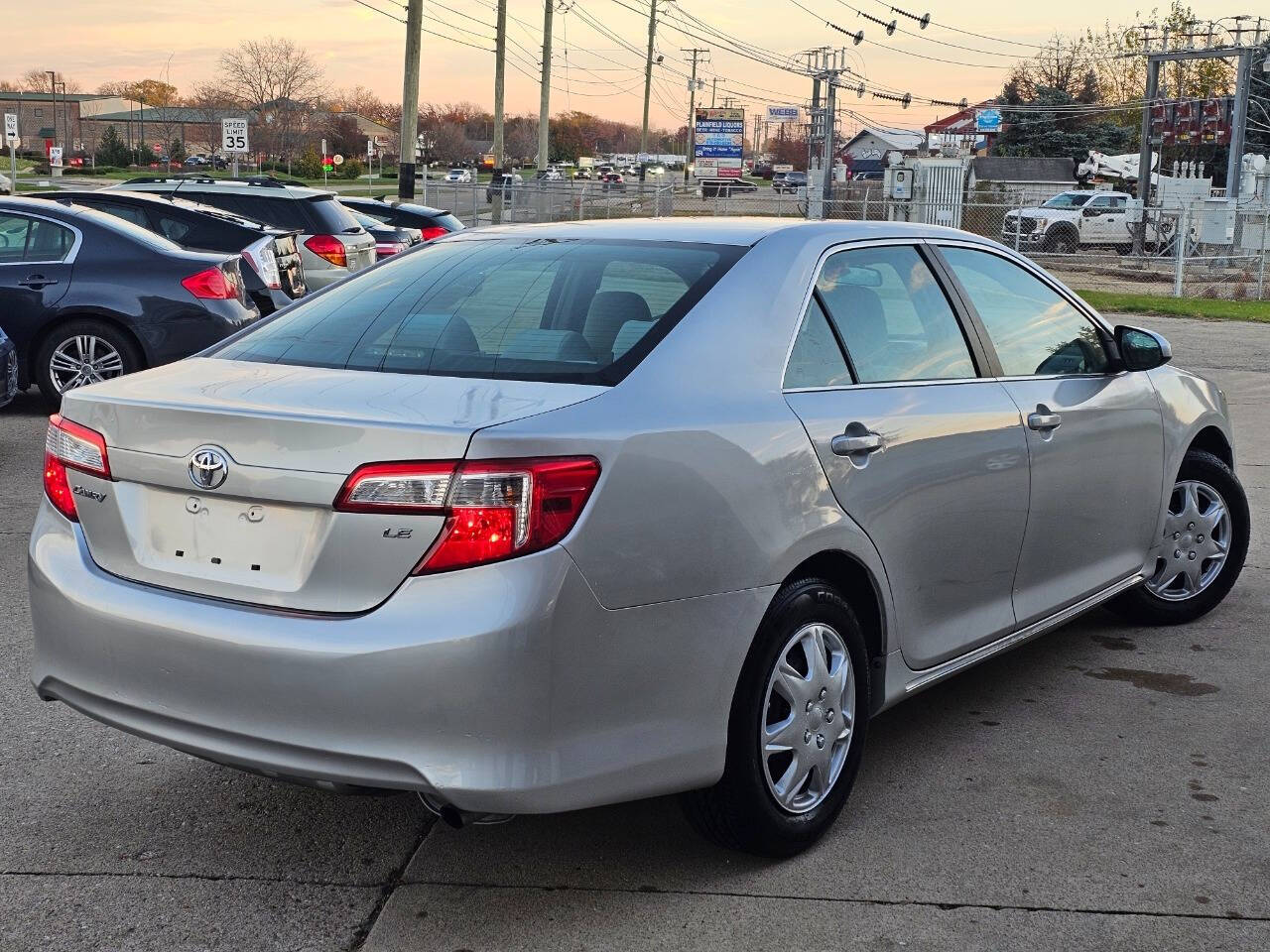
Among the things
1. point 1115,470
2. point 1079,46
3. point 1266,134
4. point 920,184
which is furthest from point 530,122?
point 1115,470

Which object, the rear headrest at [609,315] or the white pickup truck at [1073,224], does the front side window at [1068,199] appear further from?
the rear headrest at [609,315]

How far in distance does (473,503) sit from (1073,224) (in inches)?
1552

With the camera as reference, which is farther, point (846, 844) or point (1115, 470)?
point (1115, 470)

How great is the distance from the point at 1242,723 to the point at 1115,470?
0.93 m

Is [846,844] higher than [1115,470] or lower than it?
lower

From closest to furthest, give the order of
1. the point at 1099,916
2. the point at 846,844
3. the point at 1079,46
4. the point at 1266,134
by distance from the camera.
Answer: the point at 1099,916, the point at 846,844, the point at 1266,134, the point at 1079,46

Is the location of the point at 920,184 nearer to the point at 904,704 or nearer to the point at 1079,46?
the point at 904,704

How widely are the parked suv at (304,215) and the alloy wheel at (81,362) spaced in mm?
4801

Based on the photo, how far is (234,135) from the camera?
3086 cm

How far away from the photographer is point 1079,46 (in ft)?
300

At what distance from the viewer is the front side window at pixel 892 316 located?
4.12 metres

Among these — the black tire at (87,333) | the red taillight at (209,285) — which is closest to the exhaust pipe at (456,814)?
the red taillight at (209,285)

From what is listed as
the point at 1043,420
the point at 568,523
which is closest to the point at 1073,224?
the point at 1043,420

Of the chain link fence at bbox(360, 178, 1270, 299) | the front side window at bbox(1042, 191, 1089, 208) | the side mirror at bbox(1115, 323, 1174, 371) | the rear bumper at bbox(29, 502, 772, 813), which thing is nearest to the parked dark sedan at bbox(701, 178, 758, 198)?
the chain link fence at bbox(360, 178, 1270, 299)
